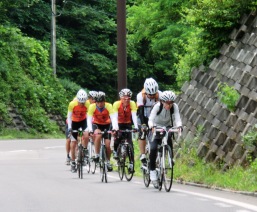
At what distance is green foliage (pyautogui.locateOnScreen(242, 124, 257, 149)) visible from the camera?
18781mm

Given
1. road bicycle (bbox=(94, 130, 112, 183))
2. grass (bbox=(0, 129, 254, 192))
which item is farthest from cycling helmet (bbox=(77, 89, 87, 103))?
grass (bbox=(0, 129, 254, 192))

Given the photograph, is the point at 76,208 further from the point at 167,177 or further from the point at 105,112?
the point at 105,112

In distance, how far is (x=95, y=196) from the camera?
54.9 ft

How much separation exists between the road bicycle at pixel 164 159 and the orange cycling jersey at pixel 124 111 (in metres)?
3.37

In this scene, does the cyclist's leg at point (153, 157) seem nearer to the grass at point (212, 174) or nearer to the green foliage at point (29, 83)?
the grass at point (212, 174)

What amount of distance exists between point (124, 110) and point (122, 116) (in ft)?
0.68

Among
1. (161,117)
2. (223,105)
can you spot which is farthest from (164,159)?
(223,105)

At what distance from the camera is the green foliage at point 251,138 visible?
1878 centimetres

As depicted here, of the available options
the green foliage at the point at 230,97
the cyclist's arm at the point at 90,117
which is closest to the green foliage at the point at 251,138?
the green foliage at the point at 230,97

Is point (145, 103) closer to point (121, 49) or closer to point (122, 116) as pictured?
point (122, 116)

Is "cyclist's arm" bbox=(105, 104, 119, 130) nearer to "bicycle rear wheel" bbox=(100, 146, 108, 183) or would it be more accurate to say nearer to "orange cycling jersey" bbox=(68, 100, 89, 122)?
"bicycle rear wheel" bbox=(100, 146, 108, 183)

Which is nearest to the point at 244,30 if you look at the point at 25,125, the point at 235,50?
the point at 235,50

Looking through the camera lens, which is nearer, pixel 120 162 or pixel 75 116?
pixel 120 162

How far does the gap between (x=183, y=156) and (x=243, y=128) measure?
8.62ft
